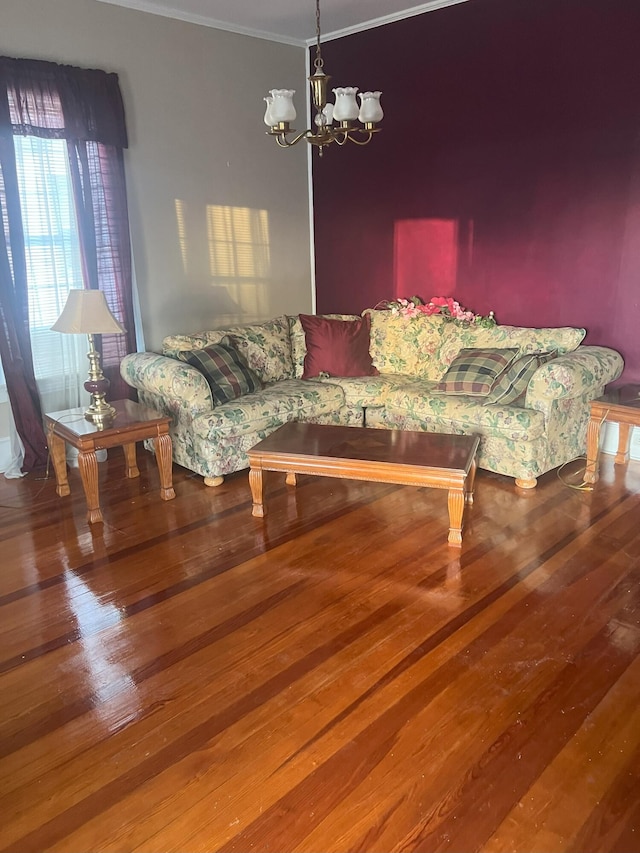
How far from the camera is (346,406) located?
4.47 m

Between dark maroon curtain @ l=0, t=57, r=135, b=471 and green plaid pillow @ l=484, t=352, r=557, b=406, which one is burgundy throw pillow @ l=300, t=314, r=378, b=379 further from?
dark maroon curtain @ l=0, t=57, r=135, b=471

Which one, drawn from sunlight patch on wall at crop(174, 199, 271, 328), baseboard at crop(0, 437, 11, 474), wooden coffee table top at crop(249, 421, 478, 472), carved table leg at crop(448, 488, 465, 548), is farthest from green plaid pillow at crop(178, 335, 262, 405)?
carved table leg at crop(448, 488, 465, 548)

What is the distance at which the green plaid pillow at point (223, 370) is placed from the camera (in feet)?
13.4

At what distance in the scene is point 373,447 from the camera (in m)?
3.42

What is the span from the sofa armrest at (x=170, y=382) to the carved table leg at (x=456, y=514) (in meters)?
1.56

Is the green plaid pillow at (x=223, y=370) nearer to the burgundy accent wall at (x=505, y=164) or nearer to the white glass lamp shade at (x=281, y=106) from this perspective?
the burgundy accent wall at (x=505, y=164)

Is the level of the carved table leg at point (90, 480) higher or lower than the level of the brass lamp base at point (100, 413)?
lower

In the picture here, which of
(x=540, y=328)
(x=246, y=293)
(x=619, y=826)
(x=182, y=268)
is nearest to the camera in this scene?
(x=619, y=826)

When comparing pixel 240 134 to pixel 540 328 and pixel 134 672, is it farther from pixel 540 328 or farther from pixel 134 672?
pixel 134 672

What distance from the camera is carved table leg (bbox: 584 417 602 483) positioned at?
374cm

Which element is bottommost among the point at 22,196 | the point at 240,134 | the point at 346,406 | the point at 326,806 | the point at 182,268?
the point at 326,806

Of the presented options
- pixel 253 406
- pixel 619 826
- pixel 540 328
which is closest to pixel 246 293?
pixel 253 406

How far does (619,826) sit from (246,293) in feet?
14.2

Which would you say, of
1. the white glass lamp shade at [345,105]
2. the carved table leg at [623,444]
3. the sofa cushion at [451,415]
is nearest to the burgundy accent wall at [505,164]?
the carved table leg at [623,444]
